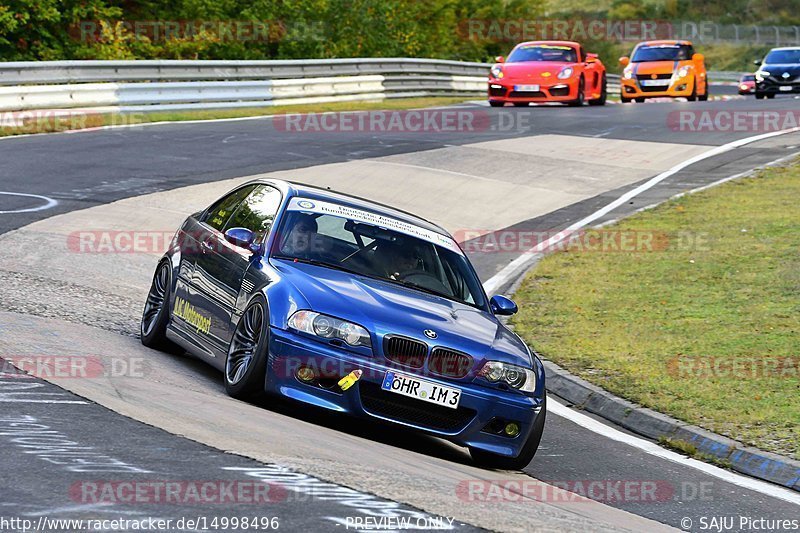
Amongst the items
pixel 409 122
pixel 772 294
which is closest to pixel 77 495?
pixel 772 294

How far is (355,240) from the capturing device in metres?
8.96

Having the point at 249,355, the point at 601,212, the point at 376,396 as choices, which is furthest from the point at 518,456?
the point at 601,212

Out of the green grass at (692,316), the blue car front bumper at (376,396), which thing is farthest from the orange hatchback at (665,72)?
the blue car front bumper at (376,396)

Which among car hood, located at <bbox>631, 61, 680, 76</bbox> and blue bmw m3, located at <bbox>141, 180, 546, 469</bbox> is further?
car hood, located at <bbox>631, 61, 680, 76</bbox>

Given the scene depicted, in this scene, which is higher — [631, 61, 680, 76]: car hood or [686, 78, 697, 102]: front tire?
[631, 61, 680, 76]: car hood

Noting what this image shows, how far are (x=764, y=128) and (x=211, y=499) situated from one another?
25117 mm

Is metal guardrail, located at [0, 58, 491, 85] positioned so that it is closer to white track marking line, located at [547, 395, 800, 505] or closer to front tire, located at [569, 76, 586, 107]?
front tire, located at [569, 76, 586, 107]
